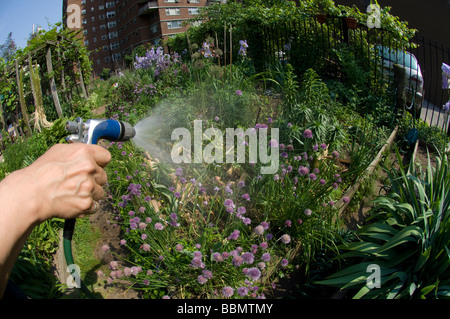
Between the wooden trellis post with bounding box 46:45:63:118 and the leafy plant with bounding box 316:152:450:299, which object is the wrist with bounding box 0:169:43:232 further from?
→ the wooden trellis post with bounding box 46:45:63:118

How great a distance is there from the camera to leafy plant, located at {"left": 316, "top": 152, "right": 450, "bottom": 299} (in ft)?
6.53

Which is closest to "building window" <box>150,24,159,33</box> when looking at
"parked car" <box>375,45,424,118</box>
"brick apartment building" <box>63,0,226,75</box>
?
"brick apartment building" <box>63,0,226,75</box>

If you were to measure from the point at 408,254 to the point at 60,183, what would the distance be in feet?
7.85

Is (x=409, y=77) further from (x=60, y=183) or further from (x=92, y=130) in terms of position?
(x=60, y=183)

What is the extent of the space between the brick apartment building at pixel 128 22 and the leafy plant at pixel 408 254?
4175 cm

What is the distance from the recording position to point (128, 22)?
50.4 meters

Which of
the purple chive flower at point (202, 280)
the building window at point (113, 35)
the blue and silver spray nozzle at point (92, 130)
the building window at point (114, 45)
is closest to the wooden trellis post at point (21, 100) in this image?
the blue and silver spray nozzle at point (92, 130)

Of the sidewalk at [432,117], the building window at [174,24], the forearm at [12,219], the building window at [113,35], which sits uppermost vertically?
the building window at [113,35]

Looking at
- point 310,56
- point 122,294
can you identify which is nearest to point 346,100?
point 310,56

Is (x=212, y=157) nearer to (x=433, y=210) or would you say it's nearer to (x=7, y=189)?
(x=433, y=210)

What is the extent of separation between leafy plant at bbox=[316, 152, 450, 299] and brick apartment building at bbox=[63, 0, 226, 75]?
41.8 m

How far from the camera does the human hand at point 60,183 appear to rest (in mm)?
914

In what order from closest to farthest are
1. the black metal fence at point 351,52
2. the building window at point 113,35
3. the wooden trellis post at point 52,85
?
the black metal fence at point 351,52 < the wooden trellis post at point 52,85 < the building window at point 113,35

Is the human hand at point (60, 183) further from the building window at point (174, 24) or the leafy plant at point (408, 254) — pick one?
the building window at point (174, 24)
